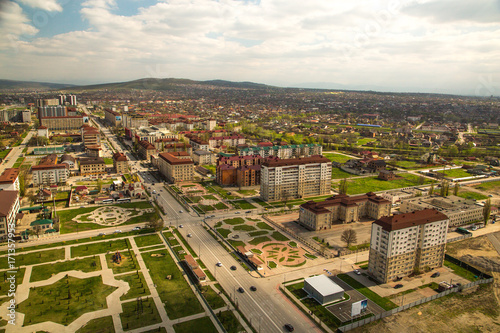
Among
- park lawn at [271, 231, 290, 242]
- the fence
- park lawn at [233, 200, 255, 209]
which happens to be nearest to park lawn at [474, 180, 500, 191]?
the fence

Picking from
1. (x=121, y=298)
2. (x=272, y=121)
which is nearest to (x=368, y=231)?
(x=121, y=298)

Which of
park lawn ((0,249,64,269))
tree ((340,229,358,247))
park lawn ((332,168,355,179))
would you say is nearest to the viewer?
park lawn ((0,249,64,269))

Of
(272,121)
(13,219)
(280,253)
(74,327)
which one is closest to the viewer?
(74,327)

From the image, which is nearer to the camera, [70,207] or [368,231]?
[368,231]

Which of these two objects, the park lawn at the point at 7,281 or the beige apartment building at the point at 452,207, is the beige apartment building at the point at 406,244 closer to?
the beige apartment building at the point at 452,207

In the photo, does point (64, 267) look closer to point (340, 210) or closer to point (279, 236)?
point (279, 236)

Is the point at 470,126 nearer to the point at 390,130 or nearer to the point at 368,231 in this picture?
the point at 390,130

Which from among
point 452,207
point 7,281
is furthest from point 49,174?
point 452,207

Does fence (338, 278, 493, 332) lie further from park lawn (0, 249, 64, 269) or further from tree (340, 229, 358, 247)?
park lawn (0, 249, 64, 269)
